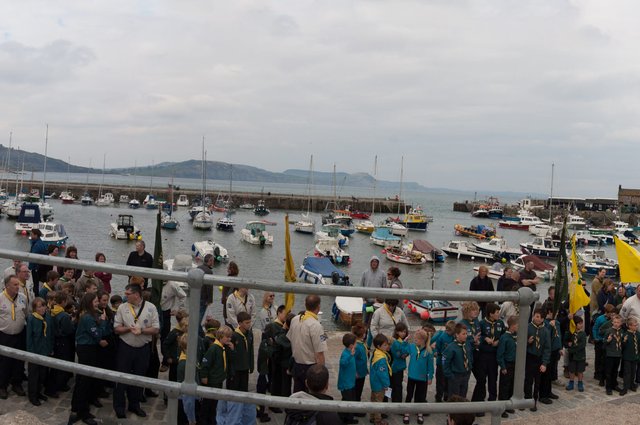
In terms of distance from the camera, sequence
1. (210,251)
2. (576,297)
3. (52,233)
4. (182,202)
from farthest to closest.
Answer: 1. (182,202)
2. (52,233)
3. (210,251)
4. (576,297)

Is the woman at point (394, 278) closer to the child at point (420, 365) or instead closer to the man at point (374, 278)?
the man at point (374, 278)

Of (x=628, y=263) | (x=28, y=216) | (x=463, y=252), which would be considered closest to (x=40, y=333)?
(x=628, y=263)

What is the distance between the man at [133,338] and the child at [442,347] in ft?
12.7

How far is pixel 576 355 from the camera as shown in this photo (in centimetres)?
875

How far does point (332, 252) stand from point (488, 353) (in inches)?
1738

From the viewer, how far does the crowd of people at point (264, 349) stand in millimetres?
5988

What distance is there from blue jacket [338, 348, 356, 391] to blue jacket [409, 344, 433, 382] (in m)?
1.11

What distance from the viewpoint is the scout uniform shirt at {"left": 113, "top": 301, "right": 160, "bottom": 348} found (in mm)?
5930

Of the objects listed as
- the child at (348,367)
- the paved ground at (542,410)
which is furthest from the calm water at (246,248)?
the child at (348,367)

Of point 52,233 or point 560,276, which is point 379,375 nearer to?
point 560,276

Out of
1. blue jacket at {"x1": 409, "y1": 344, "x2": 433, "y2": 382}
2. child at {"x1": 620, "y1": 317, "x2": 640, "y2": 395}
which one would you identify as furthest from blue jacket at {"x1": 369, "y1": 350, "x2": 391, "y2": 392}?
Result: child at {"x1": 620, "y1": 317, "x2": 640, "y2": 395}

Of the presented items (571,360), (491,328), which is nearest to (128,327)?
(491,328)

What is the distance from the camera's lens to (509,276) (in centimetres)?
1059

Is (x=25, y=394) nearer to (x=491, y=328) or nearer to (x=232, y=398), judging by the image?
(x=232, y=398)
